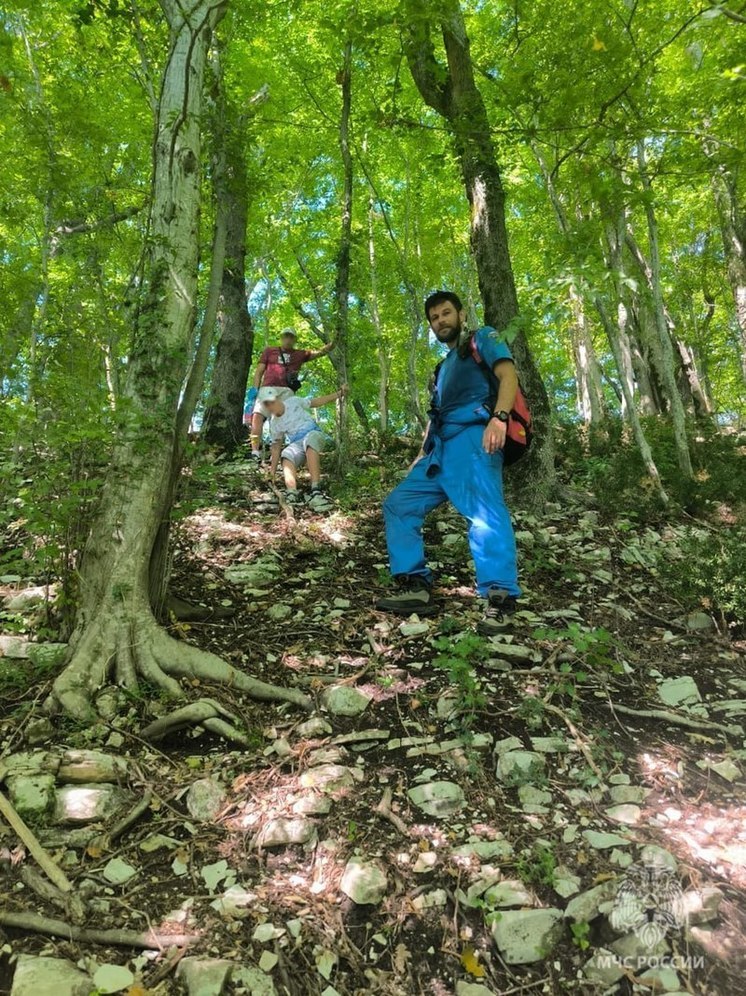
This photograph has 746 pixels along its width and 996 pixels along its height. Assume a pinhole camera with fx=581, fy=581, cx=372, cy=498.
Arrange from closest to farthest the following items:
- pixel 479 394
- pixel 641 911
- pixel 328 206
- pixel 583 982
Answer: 1. pixel 583 982
2. pixel 641 911
3. pixel 479 394
4. pixel 328 206

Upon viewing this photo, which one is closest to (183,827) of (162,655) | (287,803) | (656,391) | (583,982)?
(287,803)

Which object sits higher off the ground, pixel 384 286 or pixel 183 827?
pixel 384 286

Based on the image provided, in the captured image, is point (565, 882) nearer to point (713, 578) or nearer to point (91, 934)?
point (91, 934)

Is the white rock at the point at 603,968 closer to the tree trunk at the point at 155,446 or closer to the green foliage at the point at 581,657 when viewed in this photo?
the green foliage at the point at 581,657

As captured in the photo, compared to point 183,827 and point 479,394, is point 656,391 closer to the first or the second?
point 479,394

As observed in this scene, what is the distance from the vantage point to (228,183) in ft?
18.5

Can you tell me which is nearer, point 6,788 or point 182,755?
point 6,788

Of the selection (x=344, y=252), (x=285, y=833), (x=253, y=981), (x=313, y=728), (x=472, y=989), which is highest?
(x=344, y=252)

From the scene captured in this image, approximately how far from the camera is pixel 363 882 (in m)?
2.41

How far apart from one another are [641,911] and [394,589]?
3.03m

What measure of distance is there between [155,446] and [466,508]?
7.66 feet

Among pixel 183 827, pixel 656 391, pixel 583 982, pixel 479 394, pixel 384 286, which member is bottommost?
pixel 583 982

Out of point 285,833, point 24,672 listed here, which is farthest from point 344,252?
point 285,833

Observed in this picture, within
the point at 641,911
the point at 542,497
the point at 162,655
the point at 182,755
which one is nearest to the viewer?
the point at 641,911
